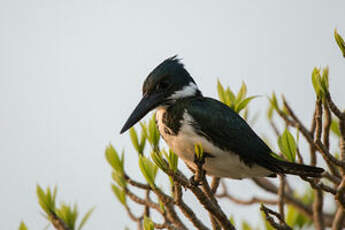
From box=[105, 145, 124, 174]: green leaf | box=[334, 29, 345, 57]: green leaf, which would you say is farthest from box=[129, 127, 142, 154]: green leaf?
box=[334, 29, 345, 57]: green leaf

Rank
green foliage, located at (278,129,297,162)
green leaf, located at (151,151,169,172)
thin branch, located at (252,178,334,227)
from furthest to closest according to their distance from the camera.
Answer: thin branch, located at (252,178,334,227)
green foliage, located at (278,129,297,162)
green leaf, located at (151,151,169,172)

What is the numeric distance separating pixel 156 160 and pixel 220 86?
3.45ft

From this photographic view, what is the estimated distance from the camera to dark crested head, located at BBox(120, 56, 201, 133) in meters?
2.62

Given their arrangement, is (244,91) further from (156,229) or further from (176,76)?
(156,229)

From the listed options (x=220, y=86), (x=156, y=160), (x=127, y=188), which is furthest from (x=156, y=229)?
(x=220, y=86)

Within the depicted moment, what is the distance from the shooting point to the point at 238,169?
264 centimetres

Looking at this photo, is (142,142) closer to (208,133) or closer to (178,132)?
(178,132)

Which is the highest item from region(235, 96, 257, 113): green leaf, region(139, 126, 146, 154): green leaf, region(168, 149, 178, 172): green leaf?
region(139, 126, 146, 154): green leaf

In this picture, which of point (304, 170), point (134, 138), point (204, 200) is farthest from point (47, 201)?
point (304, 170)

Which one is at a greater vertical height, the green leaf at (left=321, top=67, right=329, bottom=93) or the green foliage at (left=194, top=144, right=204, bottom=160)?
the green foliage at (left=194, top=144, right=204, bottom=160)

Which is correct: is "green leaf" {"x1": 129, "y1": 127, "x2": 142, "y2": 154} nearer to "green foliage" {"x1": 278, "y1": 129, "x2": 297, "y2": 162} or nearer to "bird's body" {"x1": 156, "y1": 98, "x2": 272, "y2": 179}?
"bird's body" {"x1": 156, "y1": 98, "x2": 272, "y2": 179}

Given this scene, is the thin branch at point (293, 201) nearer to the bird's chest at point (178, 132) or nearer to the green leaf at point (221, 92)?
the green leaf at point (221, 92)

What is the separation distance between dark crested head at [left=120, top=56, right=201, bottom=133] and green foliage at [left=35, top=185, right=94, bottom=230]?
2.03 feet

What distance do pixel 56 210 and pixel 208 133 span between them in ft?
3.40
